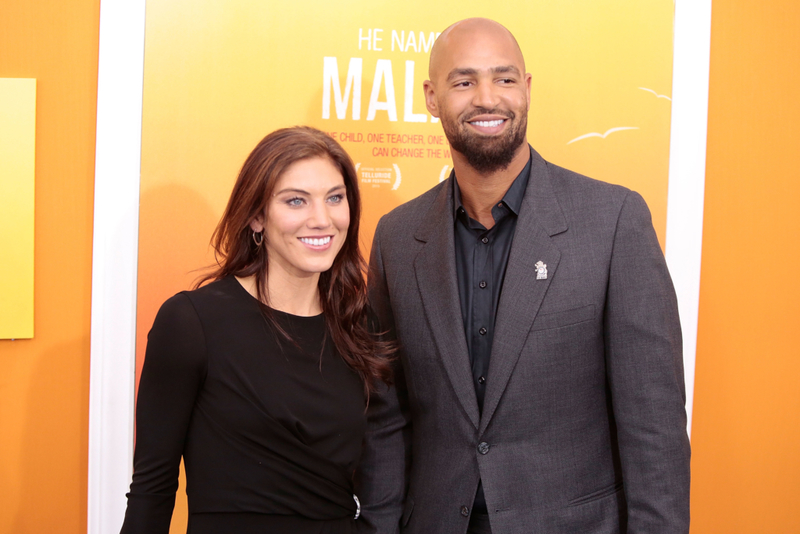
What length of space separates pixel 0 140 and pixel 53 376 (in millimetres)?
874

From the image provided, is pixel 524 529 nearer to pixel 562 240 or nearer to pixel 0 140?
pixel 562 240

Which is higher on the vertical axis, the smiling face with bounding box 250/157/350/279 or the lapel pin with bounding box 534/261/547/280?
the smiling face with bounding box 250/157/350/279

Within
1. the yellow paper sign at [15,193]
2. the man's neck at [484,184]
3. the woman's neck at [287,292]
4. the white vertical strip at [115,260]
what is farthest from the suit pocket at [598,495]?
Result: the yellow paper sign at [15,193]

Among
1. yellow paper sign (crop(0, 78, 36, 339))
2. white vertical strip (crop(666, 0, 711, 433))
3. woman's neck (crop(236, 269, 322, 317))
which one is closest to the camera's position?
woman's neck (crop(236, 269, 322, 317))

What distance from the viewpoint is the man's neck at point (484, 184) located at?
5.41ft

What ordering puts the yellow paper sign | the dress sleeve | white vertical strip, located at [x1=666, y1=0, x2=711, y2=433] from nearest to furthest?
the dress sleeve, the yellow paper sign, white vertical strip, located at [x1=666, y1=0, x2=711, y2=433]

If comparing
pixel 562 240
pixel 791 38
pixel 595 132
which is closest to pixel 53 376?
pixel 562 240

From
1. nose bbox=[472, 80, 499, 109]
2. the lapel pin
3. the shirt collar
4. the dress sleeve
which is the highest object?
nose bbox=[472, 80, 499, 109]

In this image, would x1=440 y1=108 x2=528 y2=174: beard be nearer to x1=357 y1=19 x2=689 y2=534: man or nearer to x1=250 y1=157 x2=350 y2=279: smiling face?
x1=357 y1=19 x2=689 y2=534: man

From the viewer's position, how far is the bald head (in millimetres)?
1688

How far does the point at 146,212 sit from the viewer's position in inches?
90.4

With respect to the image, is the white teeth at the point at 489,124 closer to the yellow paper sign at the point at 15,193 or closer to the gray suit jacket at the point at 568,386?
the gray suit jacket at the point at 568,386

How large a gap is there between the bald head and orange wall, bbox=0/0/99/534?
1362 mm

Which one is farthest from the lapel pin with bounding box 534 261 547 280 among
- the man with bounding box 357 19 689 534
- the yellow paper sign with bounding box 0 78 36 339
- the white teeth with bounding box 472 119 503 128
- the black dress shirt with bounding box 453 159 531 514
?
the yellow paper sign with bounding box 0 78 36 339
